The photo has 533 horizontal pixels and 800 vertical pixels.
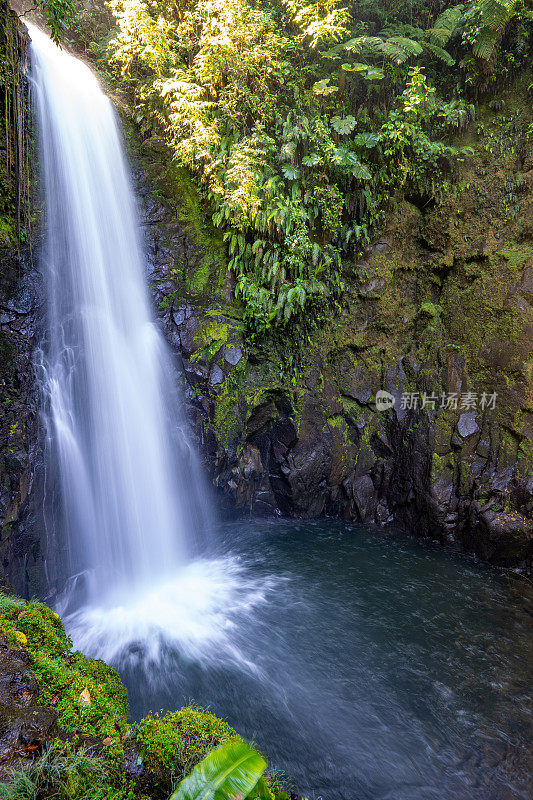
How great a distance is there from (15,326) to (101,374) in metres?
1.44

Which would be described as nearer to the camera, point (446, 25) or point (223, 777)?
point (223, 777)

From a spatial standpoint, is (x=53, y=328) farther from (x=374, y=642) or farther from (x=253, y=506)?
(x=374, y=642)

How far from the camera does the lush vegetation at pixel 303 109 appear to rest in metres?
7.11

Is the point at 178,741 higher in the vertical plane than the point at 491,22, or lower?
lower

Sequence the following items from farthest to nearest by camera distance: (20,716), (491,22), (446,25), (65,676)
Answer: (446,25) → (491,22) → (65,676) → (20,716)

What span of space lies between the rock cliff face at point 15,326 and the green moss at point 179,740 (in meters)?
3.57

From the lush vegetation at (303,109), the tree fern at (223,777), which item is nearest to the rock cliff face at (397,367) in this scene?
the lush vegetation at (303,109)

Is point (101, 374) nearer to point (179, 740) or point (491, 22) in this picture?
point (179, 740)

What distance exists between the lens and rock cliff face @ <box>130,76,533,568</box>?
738 centimetres

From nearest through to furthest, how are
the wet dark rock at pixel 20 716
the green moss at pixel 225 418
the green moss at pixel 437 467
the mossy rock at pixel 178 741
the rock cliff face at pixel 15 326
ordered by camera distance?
the wet dark rock at pixel 20 716, the mossy rock at pixel 178 741, the rock cliff face at pixel 15 326, the green moss at pixel 437 467, the green moss at pixel 225 418

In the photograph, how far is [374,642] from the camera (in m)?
5.14

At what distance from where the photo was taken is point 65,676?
8.77 feet

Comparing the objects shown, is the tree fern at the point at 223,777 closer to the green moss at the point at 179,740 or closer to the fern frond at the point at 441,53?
the green moss at the point at 179,740

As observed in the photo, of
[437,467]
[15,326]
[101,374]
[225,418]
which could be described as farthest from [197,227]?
[437,467]
